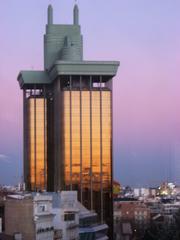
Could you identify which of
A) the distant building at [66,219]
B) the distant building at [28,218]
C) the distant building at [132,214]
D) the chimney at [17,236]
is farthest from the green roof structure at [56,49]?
the chimney at [17,236]

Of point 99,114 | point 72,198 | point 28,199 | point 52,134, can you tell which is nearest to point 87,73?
point 99,114

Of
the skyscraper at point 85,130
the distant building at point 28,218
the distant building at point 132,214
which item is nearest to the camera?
the distant building at point 28,218

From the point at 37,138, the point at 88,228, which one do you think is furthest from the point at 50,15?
the point at 88,228

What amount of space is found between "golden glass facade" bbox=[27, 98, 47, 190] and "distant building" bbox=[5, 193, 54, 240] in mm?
67910

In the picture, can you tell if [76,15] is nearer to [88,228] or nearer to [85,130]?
[85,130]

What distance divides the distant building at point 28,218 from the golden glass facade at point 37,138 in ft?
223

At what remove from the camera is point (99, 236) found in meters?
94.2

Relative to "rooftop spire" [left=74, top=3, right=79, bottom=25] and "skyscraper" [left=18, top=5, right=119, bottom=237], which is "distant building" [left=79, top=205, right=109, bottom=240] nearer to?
"skyscraper" [left=18, top=5, right=119, bottom=237]

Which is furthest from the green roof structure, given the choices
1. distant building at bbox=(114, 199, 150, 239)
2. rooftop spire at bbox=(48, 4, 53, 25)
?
distant building at bbox=(114, 199, 150, 239)

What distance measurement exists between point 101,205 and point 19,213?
56514 millimetres

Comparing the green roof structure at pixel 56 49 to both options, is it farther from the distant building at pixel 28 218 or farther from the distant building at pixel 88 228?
the distant building at pixel 28 218

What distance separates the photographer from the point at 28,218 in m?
71.7

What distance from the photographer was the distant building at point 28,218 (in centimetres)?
7094

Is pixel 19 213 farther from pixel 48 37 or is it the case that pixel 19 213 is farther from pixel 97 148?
pixel 48 37
